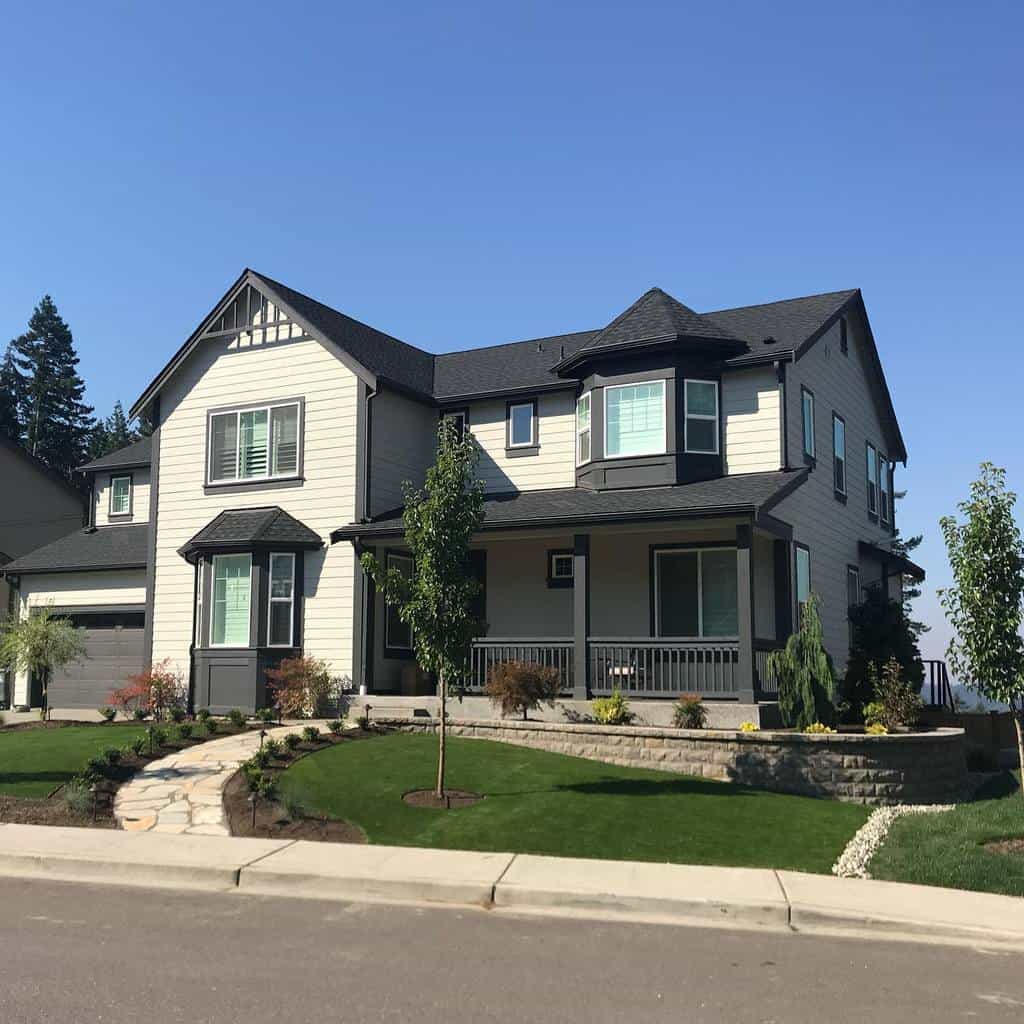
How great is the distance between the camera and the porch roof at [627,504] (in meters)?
17.7

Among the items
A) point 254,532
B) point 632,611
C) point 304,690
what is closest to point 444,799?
point 304,690

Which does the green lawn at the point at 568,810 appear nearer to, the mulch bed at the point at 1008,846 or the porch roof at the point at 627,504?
the mulch bed at the point at 1008,846

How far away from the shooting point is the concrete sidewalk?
28.6 feet

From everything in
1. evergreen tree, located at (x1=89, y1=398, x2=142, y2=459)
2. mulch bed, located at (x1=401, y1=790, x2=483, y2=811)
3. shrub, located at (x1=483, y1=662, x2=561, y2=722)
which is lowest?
mulch bed, located at (x1=401, y1=790, x2=483, y2=811)

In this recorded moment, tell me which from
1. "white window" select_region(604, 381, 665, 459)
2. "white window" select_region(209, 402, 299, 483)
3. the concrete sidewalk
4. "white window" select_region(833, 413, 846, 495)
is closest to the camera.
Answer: the concrete sidewalk

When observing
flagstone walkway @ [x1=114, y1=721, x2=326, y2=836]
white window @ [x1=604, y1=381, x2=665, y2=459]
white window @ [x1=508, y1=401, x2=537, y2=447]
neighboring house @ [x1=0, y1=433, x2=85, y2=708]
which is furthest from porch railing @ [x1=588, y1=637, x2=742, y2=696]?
neighboring house @ [x1=0, y1=433, x2=85, y2=708]

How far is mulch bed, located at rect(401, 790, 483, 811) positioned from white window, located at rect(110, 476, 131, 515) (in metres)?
18.9

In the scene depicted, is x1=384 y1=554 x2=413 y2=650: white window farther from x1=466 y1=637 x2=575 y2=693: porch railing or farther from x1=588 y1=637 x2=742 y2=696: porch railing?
x1=588 y1=637 x2=742 y2=696: porch railing

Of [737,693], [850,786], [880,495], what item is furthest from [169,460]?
[880,495]

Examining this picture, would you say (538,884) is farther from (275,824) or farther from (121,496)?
(121,496)

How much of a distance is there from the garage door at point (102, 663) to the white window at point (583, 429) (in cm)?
1123

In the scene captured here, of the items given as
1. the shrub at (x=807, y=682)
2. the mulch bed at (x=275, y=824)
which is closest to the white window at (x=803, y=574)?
the shrub at (x=807, y=682)

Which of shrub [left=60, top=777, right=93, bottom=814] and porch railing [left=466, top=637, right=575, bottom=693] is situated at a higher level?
porch railing [left=466, top=637, right=575, bottom=693]

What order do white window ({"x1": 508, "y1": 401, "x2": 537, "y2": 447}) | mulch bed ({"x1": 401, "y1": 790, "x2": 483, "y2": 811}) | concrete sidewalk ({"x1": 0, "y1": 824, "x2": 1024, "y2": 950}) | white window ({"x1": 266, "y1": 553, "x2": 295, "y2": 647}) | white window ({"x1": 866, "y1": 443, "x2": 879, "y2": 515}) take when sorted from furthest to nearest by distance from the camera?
white window ({"x1": 866, "y1": 443, "x2": 879, "y2": 515}) → white window ({"x1": 508, "y1": 401, "x2": 537, "y2": 447}) → white window ({"x1": 266, "y1": 553, "x2": 295, "y2": 647}) → mulch bed ({"x1": 401, "y1": 790, "x2": 483, "y2": 811}) → concrete sidewalk ({"x1": 0, "y1": 824, "x2": 1024, "y2": 950})
